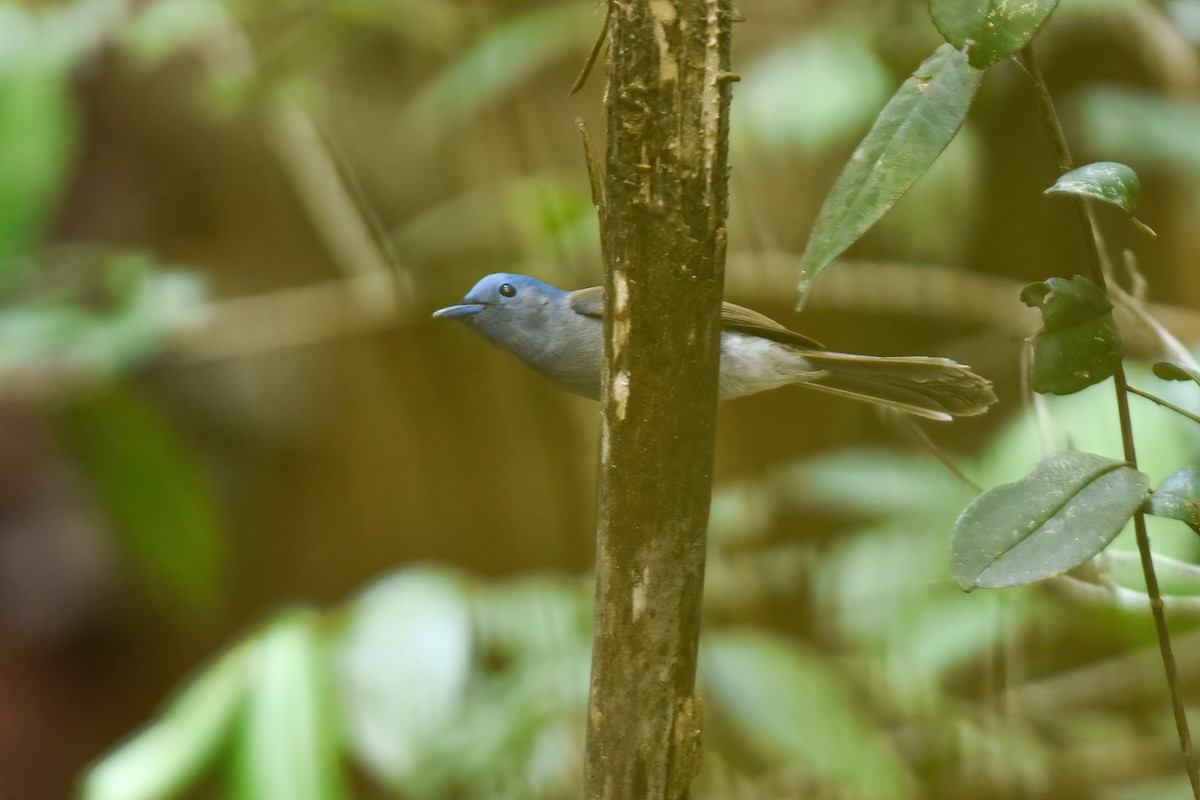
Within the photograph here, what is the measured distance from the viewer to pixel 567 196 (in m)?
2.49

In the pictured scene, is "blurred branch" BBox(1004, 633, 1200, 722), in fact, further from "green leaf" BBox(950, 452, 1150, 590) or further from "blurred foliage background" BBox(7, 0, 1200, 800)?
"green leaf" BBox(950, 452, 1150, 590)

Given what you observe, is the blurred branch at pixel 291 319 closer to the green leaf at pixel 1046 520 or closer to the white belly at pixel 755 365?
the white belly at pixel 755 365

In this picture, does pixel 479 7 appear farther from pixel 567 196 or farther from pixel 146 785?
pixel 146 785

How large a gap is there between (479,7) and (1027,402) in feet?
7.22

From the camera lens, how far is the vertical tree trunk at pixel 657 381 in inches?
32.9

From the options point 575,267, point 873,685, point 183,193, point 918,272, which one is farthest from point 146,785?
point 183,193

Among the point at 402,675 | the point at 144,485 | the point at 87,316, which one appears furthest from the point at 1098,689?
the point at 87,316

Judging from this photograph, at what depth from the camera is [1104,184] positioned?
82 cm

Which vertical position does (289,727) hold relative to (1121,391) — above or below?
below

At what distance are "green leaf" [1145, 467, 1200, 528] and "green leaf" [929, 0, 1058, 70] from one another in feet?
1.21

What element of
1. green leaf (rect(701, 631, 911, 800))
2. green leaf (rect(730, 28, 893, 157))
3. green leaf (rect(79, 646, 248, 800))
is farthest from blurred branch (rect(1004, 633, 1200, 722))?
green leaf (rect(79, 646, 248, 800))

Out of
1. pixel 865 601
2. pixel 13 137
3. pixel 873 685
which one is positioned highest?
pixel 13 137

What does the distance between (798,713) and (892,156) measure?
1146mm

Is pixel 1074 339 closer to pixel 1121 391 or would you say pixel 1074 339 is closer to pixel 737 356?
pixel 1121 391
